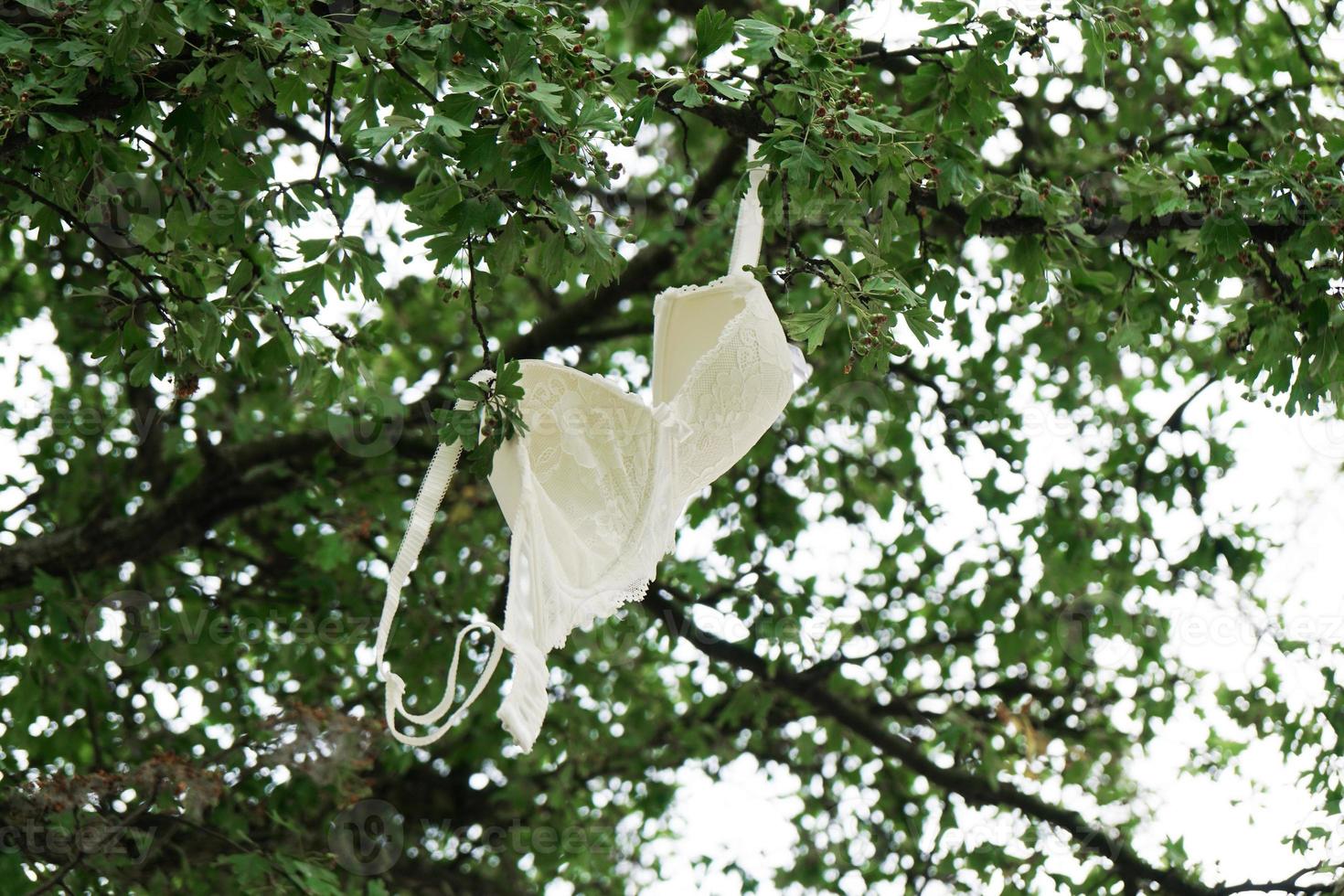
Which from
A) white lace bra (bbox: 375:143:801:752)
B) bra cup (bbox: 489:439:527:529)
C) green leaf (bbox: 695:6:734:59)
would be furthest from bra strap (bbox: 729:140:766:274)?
bra cup (bbox: 489:439:527:529)

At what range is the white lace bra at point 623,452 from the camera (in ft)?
9.16

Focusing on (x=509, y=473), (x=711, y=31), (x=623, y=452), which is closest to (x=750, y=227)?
(x=711, y=31)

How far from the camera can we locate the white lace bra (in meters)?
2.79

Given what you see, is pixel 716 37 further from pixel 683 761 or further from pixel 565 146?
pixel 683 761

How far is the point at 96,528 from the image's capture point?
17.2 feet

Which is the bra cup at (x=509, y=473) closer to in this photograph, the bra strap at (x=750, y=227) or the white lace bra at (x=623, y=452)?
the white lace bra at (x=623, y=452)

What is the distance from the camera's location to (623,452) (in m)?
3.01

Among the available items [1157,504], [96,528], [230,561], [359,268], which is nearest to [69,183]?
[359,268]

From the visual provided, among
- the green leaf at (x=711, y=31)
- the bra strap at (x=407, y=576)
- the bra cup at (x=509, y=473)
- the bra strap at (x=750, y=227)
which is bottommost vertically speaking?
the bra strap at (x=407, y=576)

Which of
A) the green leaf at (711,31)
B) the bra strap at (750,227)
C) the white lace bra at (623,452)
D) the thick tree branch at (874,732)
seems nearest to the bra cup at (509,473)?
the white lace bra at (623,452)

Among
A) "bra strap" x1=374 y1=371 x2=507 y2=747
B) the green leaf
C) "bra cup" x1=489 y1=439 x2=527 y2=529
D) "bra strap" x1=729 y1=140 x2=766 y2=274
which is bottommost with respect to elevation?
"bra strap" x1=374 y1=371 x2=507 y2=747

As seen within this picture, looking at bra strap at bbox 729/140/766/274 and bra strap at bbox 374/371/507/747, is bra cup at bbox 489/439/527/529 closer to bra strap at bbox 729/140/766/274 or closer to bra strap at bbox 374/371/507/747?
bra strap at bbox 374/371/507/747

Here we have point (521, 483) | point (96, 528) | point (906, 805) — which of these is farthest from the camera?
point (906, 805)

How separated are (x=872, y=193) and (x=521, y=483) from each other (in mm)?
1017
